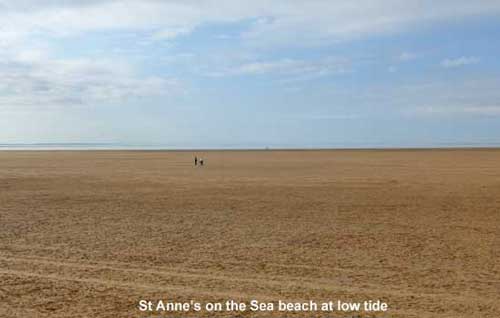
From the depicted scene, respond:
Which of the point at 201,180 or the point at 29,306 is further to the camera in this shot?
the point at 201,180

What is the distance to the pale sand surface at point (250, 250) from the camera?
805cm

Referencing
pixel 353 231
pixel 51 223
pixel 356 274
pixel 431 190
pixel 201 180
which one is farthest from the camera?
pixel 201 180

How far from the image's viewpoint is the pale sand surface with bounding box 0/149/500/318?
8.05 meters

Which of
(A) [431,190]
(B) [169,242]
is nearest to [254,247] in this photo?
(B) [169,242]

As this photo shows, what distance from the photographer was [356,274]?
9.35 m

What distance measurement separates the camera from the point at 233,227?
565 inches

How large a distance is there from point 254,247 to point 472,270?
4.41 metres

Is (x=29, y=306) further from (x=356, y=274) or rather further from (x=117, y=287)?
(x=356, y=274)

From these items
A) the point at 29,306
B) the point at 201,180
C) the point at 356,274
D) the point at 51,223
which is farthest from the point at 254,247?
the point at 201,180

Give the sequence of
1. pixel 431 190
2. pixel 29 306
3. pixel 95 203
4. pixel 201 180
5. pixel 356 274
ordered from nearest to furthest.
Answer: pixel 29 306 < pixel 356 274 < pixel 95 203 < pixel 431 190 < pixel 201 180

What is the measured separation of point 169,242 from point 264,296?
4826 mm

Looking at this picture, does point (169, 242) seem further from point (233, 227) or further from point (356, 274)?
point (356, 274)

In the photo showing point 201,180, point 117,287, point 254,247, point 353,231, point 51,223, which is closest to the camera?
point 117,287

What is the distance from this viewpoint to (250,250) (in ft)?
37.3
